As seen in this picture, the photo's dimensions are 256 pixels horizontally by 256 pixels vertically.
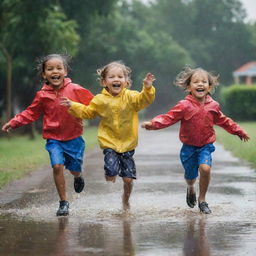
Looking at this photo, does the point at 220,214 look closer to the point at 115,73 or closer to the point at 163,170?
the point at 115,73

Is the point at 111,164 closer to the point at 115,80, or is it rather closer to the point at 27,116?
the point at 115,80

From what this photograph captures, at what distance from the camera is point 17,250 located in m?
6.32

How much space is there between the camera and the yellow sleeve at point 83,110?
341 inches

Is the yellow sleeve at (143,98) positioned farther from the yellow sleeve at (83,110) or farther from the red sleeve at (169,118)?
the yellow sleeve at (83,110)

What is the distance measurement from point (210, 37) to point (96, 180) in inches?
3388

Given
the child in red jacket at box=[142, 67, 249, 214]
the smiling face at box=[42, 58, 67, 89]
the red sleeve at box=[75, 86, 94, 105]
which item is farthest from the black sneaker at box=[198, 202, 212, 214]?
the smiling face at box=[42, 58, 67, 89]

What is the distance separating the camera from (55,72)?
8.98 metres

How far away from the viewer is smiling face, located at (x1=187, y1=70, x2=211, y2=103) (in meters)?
8.93

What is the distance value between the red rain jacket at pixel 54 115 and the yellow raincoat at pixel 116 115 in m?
0.24

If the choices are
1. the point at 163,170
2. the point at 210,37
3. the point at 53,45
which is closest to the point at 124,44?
the point at 53,45

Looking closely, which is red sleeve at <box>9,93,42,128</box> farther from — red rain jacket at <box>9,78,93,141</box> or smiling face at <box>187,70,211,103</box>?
smiling face at <box>187,70,211,103</box>

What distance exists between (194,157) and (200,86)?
0.80 m

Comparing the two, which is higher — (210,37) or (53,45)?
A: (210,37)

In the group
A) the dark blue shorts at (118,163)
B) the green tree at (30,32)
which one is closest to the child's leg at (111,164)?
the dark blue shorts at (118,163)
